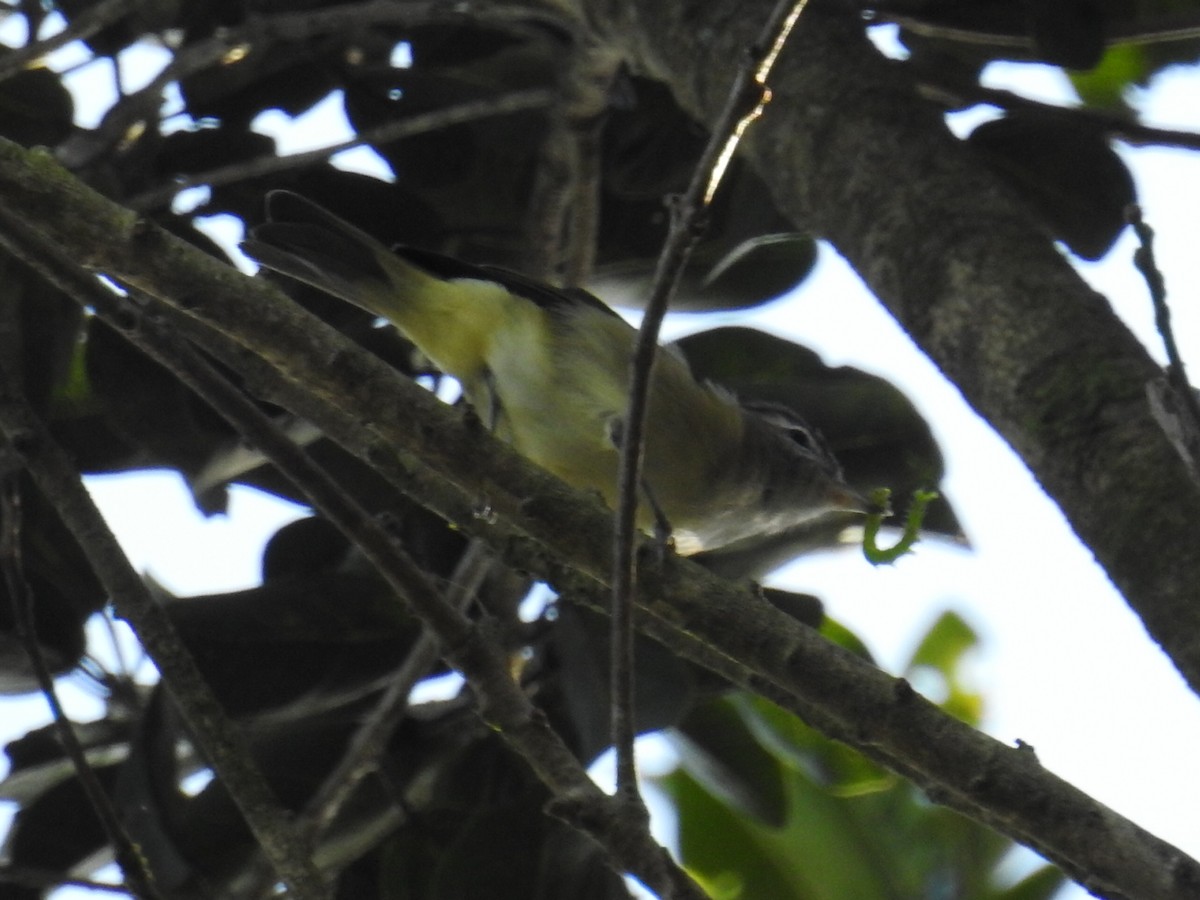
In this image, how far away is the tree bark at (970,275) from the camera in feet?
6.94

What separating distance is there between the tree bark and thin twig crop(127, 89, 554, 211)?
48 cm

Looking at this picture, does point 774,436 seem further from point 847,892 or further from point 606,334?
point 847,892

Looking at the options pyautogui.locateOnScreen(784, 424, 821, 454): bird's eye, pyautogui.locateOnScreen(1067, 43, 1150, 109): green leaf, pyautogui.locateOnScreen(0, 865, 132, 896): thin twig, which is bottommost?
pyautogui.locateOnScreen(0, 865, 132, 896): thin twig

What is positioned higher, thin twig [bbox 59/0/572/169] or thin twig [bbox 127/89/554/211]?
thin twig [bbox 59/0/572/169]

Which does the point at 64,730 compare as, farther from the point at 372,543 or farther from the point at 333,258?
the point at 333,258

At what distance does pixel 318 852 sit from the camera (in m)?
3.42

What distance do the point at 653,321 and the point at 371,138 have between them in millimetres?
1946

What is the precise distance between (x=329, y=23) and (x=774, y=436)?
1.83 metres

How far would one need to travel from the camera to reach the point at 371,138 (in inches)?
143

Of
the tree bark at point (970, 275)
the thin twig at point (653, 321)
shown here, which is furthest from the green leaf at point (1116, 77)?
the thin twig at point (653, 321)

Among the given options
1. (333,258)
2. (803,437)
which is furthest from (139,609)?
(803,437)

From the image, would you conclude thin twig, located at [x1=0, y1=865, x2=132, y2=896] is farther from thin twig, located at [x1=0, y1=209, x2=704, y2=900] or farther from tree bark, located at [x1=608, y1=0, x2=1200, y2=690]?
tree bark, located at [x1=608, y1=0, x2=1200, y2=690]

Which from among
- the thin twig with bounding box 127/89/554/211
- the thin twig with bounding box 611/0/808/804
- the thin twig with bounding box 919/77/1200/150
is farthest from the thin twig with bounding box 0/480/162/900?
the thin twig with bounding box 919/77/1200/150

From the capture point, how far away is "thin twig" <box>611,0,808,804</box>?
1710 mm
